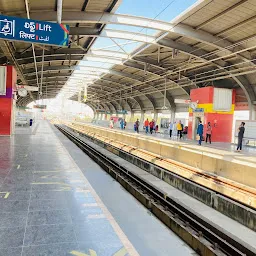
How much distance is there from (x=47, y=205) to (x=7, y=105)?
1544cm

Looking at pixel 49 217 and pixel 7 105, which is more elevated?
pixel 7 105

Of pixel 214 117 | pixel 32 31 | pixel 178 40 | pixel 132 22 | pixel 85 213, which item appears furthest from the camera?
pixel 214 117

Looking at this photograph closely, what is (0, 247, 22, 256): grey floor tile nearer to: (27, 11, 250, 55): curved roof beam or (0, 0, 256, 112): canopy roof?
(0, 0, 256, 112): canopy roof

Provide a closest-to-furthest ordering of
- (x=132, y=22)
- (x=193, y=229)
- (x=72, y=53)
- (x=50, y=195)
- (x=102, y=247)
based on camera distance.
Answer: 1. (x=102, y=247)
2. (x=193, y=229)
3. (x=50, y=195)
4. (x=132, y=22)
5. (x=72, y=53)

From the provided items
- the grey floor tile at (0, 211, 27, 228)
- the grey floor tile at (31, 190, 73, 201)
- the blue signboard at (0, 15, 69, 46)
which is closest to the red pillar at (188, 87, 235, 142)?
the blue signboard at (0, 15, 69, 46)

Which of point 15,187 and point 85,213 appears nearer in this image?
point 85,213

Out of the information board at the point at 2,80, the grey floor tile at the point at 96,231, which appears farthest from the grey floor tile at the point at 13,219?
the information board at the point at 2,80

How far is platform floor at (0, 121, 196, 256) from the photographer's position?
12.2 ft

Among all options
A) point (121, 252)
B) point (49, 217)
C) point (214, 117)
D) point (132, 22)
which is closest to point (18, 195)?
point (49, 217)

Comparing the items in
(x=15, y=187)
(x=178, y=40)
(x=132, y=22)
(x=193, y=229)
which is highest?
(x=178, y=40)

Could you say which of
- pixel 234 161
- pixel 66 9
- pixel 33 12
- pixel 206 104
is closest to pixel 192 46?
pixel 206 104

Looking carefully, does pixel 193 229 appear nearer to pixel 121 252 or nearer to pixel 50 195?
pixel 121 252

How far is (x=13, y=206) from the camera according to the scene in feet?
17.0

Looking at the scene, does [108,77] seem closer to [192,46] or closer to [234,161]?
[192,46]
